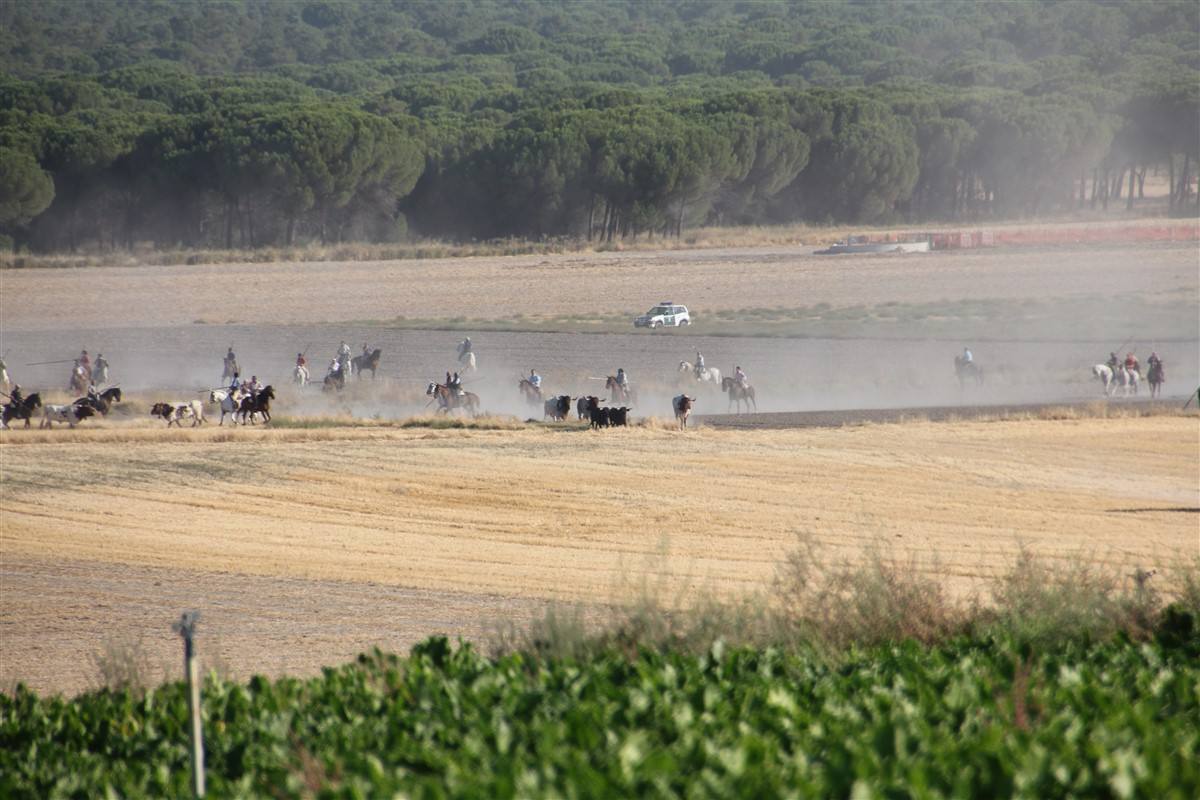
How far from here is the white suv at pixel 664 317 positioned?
5622 cm

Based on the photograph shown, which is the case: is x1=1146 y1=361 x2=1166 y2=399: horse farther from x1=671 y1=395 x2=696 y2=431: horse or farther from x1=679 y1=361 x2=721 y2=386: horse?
x1=671 y1=395 x2=696 y2=431: horse

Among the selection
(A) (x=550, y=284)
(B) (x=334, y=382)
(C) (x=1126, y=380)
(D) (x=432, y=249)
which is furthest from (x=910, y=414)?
(D) (x=432, y=249)

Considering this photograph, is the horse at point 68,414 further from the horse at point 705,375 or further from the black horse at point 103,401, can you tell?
the horse at point 705,375

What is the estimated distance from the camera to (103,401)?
3775 cm

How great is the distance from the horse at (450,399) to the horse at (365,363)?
6814 mm

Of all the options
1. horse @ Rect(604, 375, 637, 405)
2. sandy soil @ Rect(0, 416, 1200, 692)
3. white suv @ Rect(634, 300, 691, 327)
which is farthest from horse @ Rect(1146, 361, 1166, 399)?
white suv @ Rect(634, 300, 691, 327)

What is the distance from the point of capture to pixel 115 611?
1795 centimetres

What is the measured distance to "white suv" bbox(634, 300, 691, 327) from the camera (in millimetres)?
56219

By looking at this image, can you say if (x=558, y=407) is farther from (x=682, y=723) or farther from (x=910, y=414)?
(x=682, y=723)

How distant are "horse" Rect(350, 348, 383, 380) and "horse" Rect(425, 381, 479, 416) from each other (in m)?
6.81

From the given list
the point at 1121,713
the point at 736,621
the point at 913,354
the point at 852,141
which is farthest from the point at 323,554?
the point at 852,141

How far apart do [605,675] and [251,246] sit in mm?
86883

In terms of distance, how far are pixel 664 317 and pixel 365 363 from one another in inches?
575

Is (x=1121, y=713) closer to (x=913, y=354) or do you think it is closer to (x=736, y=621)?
(x=736, y=621)
